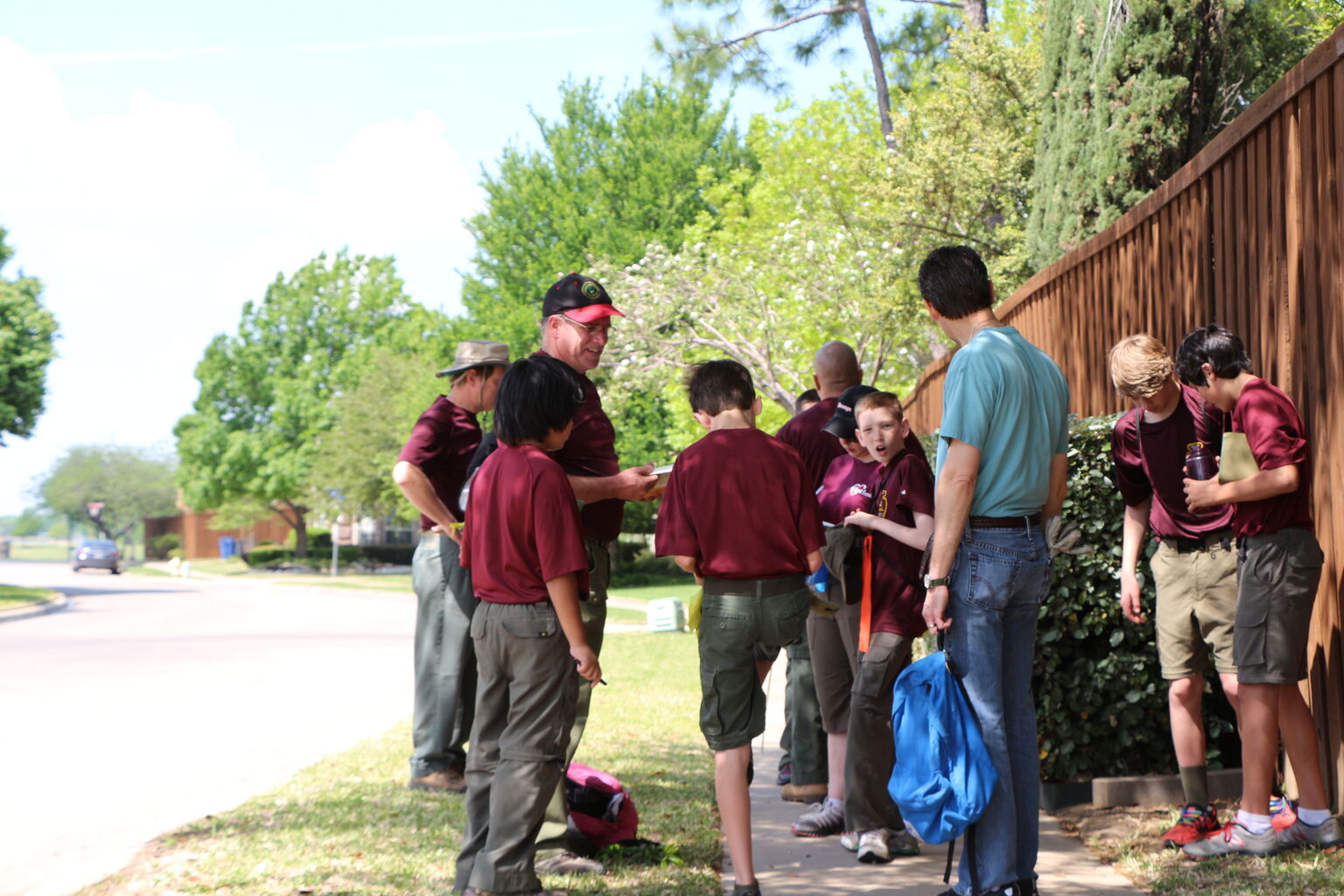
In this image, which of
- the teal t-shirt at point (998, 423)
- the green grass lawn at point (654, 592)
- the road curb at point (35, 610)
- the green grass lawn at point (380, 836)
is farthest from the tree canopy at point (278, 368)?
the teal t-shirt at point (998, 423)

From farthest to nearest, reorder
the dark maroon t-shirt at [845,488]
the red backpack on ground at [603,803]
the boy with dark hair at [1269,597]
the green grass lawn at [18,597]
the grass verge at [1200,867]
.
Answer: the green grass lawn at [18,597]
the dark maroon t-shirt at [845,488]
the red backpack on ground at [603,803]
the boy with dark hair at [1269,597]
the grass verge at [1200,867]

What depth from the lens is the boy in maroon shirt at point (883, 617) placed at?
5.06m

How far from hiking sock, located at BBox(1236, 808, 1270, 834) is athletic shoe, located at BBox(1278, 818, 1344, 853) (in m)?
0.07

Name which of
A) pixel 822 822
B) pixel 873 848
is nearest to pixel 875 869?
pixel 873 848

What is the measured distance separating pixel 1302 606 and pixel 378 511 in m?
51.5

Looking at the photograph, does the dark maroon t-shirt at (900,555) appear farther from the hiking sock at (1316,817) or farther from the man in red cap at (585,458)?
the hiking sock at (1316,817)

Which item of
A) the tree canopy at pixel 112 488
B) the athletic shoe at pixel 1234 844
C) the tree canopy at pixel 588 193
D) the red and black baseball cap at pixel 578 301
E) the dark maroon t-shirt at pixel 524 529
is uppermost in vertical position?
the tree canopy at pixel 588 193

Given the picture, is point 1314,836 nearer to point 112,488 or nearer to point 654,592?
point 654,592

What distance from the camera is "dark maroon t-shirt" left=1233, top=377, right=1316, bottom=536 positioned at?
4480mm

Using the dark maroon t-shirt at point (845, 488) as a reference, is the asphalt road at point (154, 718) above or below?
below

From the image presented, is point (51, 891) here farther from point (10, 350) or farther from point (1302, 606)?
point (10, 350)

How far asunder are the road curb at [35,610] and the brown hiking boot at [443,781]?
18.5m

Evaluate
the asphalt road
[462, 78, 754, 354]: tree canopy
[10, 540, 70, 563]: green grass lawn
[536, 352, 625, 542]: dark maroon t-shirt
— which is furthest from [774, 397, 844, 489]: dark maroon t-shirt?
[10, 540, 70, 563]: green grass lawn

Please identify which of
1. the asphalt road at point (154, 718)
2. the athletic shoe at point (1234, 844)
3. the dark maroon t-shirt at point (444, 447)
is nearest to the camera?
the athletic shoe at point (1234, 844)
